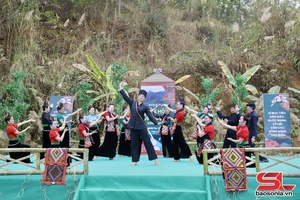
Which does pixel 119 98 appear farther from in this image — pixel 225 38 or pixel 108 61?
pixel 225 38

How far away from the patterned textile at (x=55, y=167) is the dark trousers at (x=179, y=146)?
2970mm

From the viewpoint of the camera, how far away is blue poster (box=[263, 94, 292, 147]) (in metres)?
10.5

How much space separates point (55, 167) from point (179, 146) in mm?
3251

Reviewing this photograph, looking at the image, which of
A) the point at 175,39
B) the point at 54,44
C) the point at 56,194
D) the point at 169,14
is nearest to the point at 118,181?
the point at 56,194

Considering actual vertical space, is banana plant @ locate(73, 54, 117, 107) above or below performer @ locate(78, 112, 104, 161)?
above

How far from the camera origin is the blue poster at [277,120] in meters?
10.5

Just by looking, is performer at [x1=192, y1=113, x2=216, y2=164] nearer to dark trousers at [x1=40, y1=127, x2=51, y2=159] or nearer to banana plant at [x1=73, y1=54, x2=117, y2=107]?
dark trousers at [x1=40, y1=127, x2=51, y2=159]

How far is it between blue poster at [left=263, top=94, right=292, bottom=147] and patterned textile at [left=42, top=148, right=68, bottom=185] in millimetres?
6236

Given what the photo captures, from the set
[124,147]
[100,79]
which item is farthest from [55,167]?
[100,79]

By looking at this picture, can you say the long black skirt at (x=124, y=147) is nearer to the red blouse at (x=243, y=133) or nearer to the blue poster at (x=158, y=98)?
the blue poster at (x=158, y=98)

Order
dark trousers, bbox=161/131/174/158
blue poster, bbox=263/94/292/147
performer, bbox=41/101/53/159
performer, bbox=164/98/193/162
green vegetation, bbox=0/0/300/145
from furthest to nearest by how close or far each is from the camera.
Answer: green vegetation, bbox=0/0/300/145, blue poster, bbox=263/94/292/147, dark trousers, bbox=161/131/174/158, performer, bbox=164/98/193/162, performer, bbox=41/101/53/159

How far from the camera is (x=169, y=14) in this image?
20016 millimetres

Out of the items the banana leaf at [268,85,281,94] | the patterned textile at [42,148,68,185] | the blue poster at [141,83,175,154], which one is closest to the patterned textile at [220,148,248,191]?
the patterned textile at [42,148,68,185]

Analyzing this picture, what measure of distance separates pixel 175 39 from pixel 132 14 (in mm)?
2405
